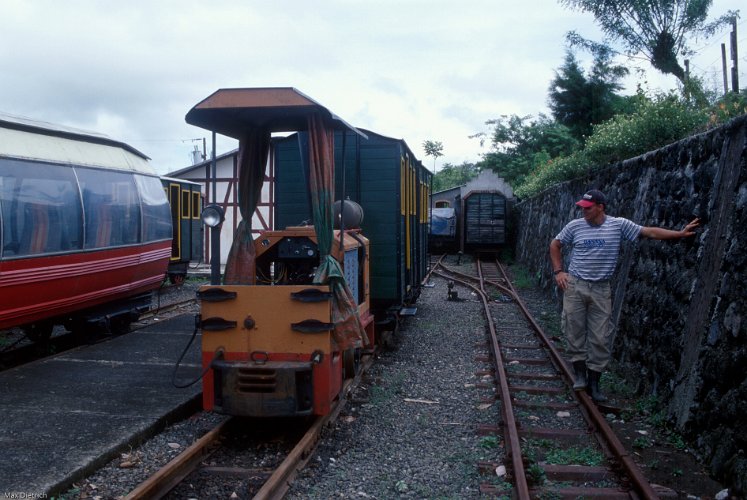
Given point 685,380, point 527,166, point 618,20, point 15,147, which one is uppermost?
point 618,20

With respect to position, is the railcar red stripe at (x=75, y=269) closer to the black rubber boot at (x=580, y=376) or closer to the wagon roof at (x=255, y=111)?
the wagon roof at (x=255, y=111)

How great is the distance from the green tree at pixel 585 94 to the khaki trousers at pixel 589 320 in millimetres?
28180

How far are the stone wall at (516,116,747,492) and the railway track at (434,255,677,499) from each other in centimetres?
58

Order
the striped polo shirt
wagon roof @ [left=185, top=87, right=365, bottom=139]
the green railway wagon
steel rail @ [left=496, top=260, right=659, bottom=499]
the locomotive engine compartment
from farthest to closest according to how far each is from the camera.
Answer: the green railway wagon
the locomotive engine compartment
the striped polo shirt
wagon roof @ [left=185, top=87, right=365, bottom=139]
steel rail @ [left=496, top=260, right=659, bottom=499]

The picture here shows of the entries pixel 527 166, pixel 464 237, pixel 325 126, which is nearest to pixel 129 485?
pixel 325 126

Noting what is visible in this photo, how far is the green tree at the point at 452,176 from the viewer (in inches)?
2918

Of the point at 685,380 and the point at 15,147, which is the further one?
the point at 15,147

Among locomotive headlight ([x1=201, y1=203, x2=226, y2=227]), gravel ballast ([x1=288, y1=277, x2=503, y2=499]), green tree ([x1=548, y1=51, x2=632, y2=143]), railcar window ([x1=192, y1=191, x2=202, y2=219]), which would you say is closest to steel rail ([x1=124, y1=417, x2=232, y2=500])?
gravel ballast ([x1=288, y1=277, x2=503, y2=499])

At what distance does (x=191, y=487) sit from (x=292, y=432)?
1.33 meters

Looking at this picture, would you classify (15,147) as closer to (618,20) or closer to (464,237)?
(464,237)

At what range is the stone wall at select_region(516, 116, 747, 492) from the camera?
4430 millimetres

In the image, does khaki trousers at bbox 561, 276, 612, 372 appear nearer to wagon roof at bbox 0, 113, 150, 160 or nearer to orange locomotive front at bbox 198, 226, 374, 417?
orange locomotive front at bbox 198, 226, 374, 417

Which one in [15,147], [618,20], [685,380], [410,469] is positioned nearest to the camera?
[410,469]

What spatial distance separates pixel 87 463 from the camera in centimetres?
440
